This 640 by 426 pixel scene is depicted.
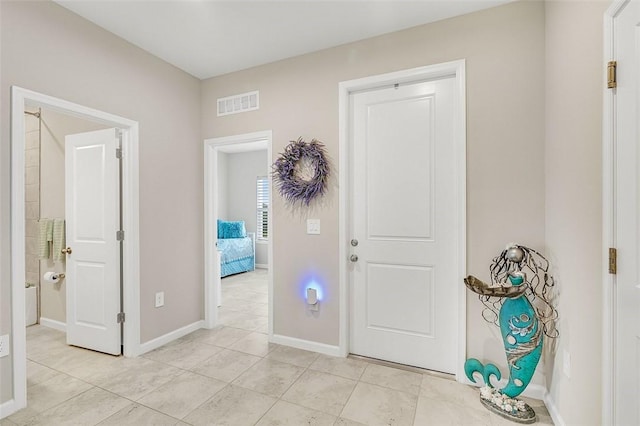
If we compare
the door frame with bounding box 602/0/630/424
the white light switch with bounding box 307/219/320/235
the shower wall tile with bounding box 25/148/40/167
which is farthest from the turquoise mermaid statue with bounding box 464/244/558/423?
the shower wall tile with bounding box 25/148/40/167

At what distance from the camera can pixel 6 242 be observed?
1.86 metres

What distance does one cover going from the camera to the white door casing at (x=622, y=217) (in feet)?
3.76

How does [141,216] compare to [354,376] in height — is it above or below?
above

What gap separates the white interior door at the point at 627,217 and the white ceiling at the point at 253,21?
1225 mm

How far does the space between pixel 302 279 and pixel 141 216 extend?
1.59m

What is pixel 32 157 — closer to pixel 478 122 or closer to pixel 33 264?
pixel 33 264

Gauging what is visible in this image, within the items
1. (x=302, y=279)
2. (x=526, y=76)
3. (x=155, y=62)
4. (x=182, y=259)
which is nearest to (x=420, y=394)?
(x=302, y=279)

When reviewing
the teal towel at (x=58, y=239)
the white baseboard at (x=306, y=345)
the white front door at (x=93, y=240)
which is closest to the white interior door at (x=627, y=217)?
the white baseboard at (x=306, y=345)

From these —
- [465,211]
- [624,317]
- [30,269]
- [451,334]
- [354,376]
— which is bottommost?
[354,376]

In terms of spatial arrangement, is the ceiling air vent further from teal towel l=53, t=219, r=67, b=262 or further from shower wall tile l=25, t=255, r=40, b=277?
shower wall tile l=25, t=255, r=40, b=277

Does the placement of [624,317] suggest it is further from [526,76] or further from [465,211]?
[526,76]

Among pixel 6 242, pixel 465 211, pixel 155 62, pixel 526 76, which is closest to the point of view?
pixel 6 242

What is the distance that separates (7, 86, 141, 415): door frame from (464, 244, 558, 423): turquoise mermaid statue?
2.78m

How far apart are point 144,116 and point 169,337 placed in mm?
2163
